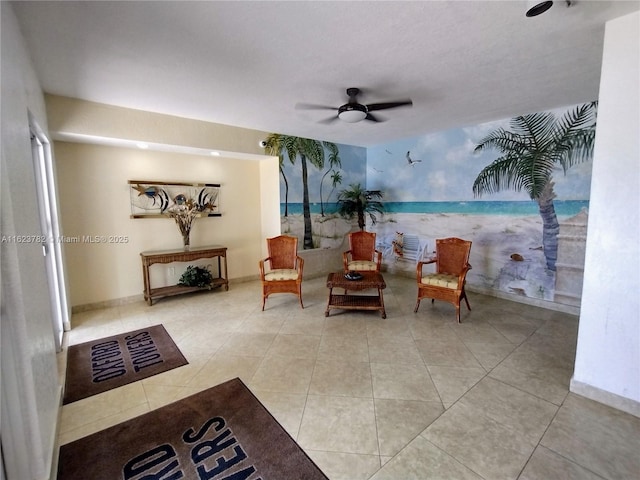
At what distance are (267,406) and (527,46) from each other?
3.48m

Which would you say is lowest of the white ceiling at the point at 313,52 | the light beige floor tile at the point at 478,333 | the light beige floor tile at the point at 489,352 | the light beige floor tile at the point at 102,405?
the light beige floor tile at the point at 102,405

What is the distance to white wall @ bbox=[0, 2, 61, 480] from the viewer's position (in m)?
1.29

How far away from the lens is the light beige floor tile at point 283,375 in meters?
2.31

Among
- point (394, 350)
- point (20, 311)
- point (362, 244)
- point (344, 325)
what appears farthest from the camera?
point (362, 244)

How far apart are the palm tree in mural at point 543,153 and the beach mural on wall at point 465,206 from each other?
0.03 meters

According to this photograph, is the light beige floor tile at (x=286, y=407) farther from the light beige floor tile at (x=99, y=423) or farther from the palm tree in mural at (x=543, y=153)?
the palm tree in mural at (x=543, y=153)

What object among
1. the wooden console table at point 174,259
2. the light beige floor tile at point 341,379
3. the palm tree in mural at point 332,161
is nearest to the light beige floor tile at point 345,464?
the light beige floor tile at point 341,379

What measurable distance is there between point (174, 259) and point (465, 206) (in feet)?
15.6

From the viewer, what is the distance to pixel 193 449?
1.74 meters

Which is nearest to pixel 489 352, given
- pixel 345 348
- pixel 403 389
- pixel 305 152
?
pixel 403 389

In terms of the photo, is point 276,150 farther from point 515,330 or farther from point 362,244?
point 515,330

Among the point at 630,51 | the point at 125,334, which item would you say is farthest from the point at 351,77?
the point at 125,334

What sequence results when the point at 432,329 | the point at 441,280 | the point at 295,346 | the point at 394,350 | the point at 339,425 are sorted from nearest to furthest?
the point at 339,425 < the point at 394,350 < the point at 295,346 < the point at 432,329 < the point at 441,280

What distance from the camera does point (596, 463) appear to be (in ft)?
5.28
